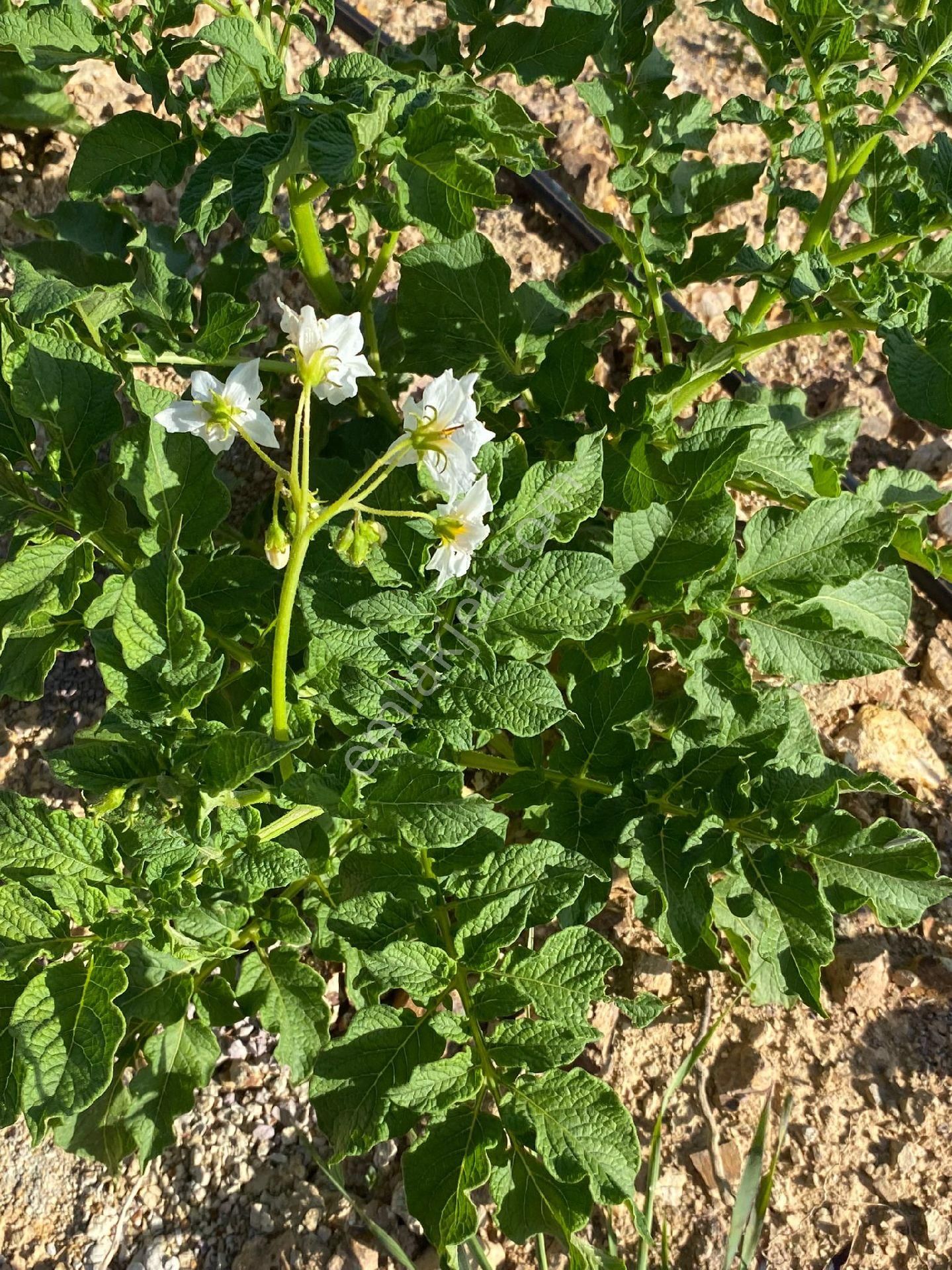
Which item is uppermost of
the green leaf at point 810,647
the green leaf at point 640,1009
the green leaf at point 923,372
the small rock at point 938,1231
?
the green leaf at point 923,372

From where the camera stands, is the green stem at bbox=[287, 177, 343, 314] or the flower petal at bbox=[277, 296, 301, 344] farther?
the green stem at bbox=[287, 177, 343, 314]

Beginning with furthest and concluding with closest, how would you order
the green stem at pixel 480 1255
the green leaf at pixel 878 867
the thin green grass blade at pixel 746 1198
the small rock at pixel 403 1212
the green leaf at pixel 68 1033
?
the small rock at pixel 403 1212
the thin green grass blade at pixel 746 1198
the green stem at pixel 480 1255
the green leaf at pixel 878 867
the green leaf at pixel 68 1033

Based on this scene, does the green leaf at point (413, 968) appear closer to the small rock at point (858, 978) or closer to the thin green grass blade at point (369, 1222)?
the thin green grass blade at point (369, 1222)

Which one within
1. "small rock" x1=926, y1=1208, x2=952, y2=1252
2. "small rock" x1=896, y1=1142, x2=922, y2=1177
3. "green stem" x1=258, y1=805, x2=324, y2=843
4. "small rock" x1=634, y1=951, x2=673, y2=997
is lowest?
"small rock" x1=926, y1=1208, x2=952, y2=1252

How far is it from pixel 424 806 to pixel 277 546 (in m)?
0.39

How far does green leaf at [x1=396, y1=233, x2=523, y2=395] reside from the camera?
191 cm

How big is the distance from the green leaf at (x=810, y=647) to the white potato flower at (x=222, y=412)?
808 millimetres

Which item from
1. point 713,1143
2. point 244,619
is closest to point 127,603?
point 244,619

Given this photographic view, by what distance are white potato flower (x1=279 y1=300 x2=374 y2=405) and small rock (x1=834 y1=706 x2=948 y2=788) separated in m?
→ 1.47

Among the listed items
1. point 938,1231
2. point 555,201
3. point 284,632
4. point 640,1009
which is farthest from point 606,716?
point 555,201

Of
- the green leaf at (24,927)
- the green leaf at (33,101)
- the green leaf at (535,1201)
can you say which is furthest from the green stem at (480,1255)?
the green leaf at (33,101)

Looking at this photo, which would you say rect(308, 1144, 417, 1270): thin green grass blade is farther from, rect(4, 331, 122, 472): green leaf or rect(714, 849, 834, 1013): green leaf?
rect(4, 331, 122, 472): green leaf

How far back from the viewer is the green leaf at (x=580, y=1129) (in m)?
1.46

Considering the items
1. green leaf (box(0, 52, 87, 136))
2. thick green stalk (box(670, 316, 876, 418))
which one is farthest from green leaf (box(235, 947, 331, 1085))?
green leaf (box(0, 52, 87, 136))
